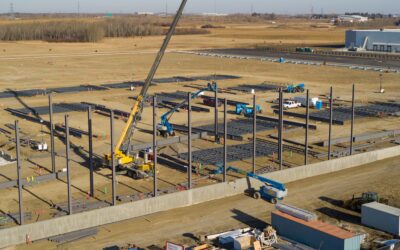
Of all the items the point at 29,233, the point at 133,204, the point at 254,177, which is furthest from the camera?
the point at 254,177

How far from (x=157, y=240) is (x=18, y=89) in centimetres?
3562

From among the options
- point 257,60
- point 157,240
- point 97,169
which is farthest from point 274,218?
point 257,60

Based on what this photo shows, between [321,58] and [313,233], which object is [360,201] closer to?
[313,233]

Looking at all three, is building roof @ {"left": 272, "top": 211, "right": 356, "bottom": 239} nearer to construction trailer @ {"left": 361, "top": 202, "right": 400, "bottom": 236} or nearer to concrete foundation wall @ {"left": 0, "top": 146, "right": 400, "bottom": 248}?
construction trailer @ {"left": 361, "top": 202, "right": 400, "bottom": 236}

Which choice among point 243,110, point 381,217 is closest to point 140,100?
point 381,217

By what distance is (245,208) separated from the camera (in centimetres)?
2100

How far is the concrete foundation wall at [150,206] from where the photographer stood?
58.7 feet

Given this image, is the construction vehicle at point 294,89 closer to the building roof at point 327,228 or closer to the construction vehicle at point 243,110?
the construction vehicle at point 243,110

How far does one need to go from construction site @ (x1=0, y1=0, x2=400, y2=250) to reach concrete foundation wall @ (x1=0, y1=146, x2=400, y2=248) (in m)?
0.04

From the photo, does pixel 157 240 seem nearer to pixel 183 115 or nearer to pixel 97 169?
pixel 97 169

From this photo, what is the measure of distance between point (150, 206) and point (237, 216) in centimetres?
301

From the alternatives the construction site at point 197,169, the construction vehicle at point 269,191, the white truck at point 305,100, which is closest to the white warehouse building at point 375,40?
the construction site at point 197,169

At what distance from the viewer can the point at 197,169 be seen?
83.1ft

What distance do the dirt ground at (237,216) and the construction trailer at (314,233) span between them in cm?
103
